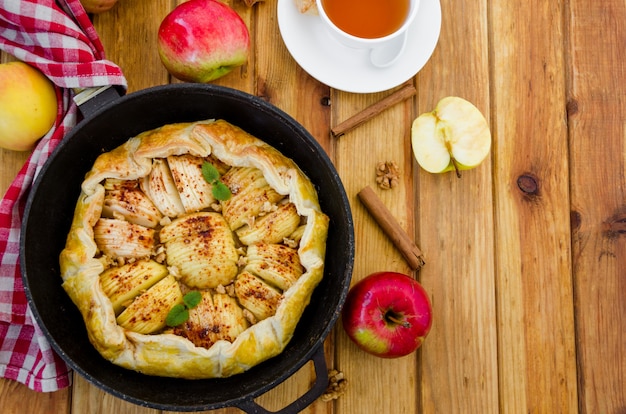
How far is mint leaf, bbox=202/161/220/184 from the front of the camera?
1.76 metres

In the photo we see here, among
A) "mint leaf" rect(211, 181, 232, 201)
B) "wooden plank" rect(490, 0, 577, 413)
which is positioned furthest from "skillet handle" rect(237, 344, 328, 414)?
"wooden plank" rect(490, 0, 577, 413)

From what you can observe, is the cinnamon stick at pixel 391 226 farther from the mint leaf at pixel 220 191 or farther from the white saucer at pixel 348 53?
the mint leaf at pixel 220 191

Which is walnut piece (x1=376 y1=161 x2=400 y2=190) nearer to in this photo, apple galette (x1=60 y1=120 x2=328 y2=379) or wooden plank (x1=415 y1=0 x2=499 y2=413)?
wooden plank (x1=415 y1=0 x2=499 y2=413)

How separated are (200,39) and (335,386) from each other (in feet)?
3.81

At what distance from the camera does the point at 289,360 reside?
67.7 inches

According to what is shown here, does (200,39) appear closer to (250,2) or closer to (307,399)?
(250,2)

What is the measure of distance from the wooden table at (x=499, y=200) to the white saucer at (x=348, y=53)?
0.10m

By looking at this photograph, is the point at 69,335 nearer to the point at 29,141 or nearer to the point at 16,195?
the point at 16,195

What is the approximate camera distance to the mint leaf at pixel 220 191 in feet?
5.75

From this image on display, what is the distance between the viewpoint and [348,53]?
6.46 ft

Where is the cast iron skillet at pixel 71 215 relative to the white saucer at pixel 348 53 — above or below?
below

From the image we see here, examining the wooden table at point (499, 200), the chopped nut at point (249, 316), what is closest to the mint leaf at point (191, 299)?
Result: the chopped nut at point (249, 316)

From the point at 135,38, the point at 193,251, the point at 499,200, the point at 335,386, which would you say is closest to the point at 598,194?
the point at 499,200

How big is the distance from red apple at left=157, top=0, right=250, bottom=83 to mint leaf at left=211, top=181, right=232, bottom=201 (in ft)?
1.27
